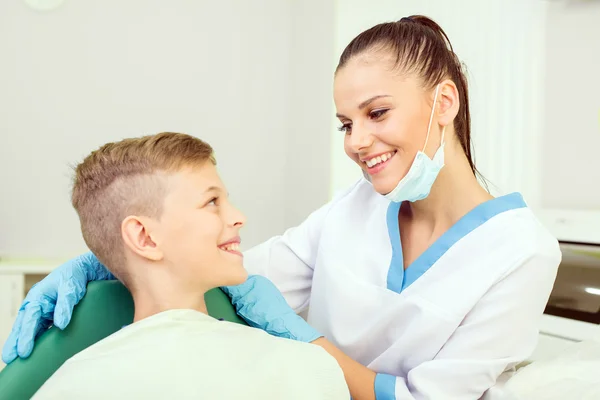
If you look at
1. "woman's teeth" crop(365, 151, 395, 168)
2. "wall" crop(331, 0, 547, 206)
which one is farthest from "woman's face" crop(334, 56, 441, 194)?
"wall" crop(331, 0, 547, 206)

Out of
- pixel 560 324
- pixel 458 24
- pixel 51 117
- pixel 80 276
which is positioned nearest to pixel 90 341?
pixel 80 276

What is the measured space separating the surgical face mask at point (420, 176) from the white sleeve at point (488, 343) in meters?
0.25

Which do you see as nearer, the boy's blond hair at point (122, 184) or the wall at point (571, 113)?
the boy's blond hair at point (122, 184)

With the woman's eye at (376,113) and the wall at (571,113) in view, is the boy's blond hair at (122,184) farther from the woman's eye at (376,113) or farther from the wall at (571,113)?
the wall at (571,113)

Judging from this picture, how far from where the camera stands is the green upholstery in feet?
3.15

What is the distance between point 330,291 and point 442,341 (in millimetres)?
295

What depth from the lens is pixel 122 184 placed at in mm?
1095

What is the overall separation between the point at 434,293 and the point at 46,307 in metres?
0.76

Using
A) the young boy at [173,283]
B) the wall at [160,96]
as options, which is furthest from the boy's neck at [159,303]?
the wall at [160,96]

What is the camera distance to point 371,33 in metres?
1.28

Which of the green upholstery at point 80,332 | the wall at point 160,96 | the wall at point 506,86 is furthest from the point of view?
the wall at point 160,96

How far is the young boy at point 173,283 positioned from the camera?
876mm

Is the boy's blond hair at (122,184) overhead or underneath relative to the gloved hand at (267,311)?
overhead

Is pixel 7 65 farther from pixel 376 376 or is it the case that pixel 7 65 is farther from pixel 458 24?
pixel 376 376
